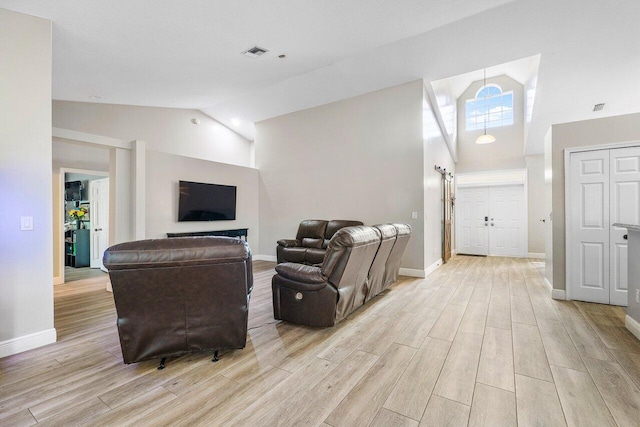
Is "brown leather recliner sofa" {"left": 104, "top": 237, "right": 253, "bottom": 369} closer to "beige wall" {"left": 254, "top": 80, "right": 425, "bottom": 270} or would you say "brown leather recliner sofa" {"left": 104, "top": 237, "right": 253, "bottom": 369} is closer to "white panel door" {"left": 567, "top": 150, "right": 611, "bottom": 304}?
"beige wall" {"left": 254, "top": 80, "right": 425, "bottom": 270}

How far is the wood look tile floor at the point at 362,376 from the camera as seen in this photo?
161 centimetres

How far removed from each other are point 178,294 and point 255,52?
3333mm

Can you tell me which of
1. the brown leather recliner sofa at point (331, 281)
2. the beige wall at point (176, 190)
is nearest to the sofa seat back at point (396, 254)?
the brown leather recliner sofa at point (331, 281)

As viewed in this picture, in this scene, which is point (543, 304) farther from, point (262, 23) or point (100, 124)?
point (100, 124)

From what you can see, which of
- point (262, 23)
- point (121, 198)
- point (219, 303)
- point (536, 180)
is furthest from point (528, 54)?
point (121, 198)

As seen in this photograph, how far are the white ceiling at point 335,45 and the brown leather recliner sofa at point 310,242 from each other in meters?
2.75

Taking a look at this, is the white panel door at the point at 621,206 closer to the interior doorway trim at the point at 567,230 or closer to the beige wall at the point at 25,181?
the interior doorway trim at the point at 567,230

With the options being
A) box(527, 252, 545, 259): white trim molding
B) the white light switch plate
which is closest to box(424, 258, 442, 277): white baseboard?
box(527, 252, 545, 259): white trim molding

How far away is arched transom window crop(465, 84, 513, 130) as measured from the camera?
8.08 meters

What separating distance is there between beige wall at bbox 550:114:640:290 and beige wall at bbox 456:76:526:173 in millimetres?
4631

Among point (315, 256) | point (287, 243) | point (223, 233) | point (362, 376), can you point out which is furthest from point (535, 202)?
point (223, 233)

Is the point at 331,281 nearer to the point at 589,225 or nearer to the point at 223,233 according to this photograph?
the point at 589,225

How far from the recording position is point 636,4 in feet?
9.91

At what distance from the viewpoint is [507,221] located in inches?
312
